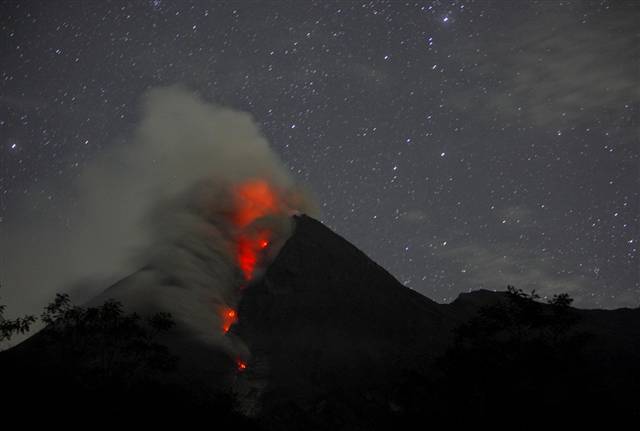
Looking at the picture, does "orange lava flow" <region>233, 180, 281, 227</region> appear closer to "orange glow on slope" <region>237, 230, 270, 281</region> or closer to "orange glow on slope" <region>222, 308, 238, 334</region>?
"orange glow on slope" <region>237, 230, 270, 281</region>

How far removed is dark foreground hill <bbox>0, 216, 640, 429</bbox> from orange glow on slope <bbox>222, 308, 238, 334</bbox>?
1.97m

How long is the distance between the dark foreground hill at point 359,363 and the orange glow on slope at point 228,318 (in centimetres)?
197

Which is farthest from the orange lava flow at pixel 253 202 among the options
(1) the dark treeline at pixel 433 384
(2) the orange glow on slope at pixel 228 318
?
(1) the dark treeline at pixel 433 384

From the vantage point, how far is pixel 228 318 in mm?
124562

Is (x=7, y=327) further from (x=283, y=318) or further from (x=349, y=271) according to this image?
(x=349, y=271)

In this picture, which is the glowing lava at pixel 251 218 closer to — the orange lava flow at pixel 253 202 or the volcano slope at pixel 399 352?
the orange lava flow at pixel 253 202

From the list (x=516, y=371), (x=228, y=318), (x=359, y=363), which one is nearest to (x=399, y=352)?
(x=359, y=363)

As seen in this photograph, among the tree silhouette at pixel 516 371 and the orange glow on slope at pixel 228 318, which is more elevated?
the orange glow on slope at pixel 228 318

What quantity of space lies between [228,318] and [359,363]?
35798 mm

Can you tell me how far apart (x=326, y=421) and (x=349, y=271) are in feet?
200

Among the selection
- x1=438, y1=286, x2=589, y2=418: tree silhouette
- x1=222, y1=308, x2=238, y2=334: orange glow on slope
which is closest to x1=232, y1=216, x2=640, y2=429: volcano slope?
x1=438, y1=286, x2=589, y2=418: tree silhouette

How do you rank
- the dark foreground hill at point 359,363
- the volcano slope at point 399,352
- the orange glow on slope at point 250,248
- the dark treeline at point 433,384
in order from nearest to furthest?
the dark treeline at point 433,384 → the dark foreground hill at point 359,363 → the volcano slope at point 399,352 → the orange glow on slope at point 250,248

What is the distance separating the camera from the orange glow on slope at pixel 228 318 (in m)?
120

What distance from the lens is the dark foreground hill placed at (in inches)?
1889
